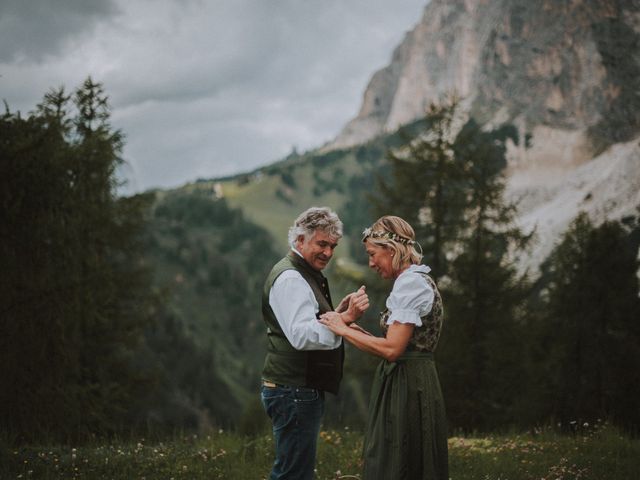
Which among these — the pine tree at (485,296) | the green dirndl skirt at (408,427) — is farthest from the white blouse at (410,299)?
the pine tree at (485,296)

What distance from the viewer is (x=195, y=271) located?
432ft

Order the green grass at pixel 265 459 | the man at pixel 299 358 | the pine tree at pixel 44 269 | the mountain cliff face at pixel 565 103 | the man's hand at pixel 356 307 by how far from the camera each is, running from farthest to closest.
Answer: the mountain cliff face at pixel 565 103 < the pine tree at pixel 44 269 < the green grass at pixel 265 459 < the man at pixel 299 358 < the man's hand at pixel 356 307

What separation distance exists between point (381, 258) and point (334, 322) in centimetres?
72

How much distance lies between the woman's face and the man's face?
0.30 metres

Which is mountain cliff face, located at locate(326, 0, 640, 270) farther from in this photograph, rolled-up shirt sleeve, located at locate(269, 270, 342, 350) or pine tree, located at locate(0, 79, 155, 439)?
rolled-up shirt sleeve, located at locate(269, 270, 342, 350)

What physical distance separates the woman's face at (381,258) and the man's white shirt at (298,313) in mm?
588

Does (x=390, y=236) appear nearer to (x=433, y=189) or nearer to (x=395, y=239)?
(x=395, y=239)

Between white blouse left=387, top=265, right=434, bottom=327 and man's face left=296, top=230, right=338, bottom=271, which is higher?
man's face left=296, top=230, right=338, bottom=271

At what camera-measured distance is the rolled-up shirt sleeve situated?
12.3 feet

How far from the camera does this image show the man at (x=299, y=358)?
396cm

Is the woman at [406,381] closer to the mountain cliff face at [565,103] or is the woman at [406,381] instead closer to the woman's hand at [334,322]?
the woman's hand at [334,322]

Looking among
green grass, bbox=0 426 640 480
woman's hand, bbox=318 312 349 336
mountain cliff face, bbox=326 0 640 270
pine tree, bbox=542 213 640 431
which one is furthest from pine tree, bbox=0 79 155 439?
pine tree, bbox=542 213 640 431

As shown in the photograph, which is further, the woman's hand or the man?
the man

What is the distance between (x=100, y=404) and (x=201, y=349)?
87580mm
